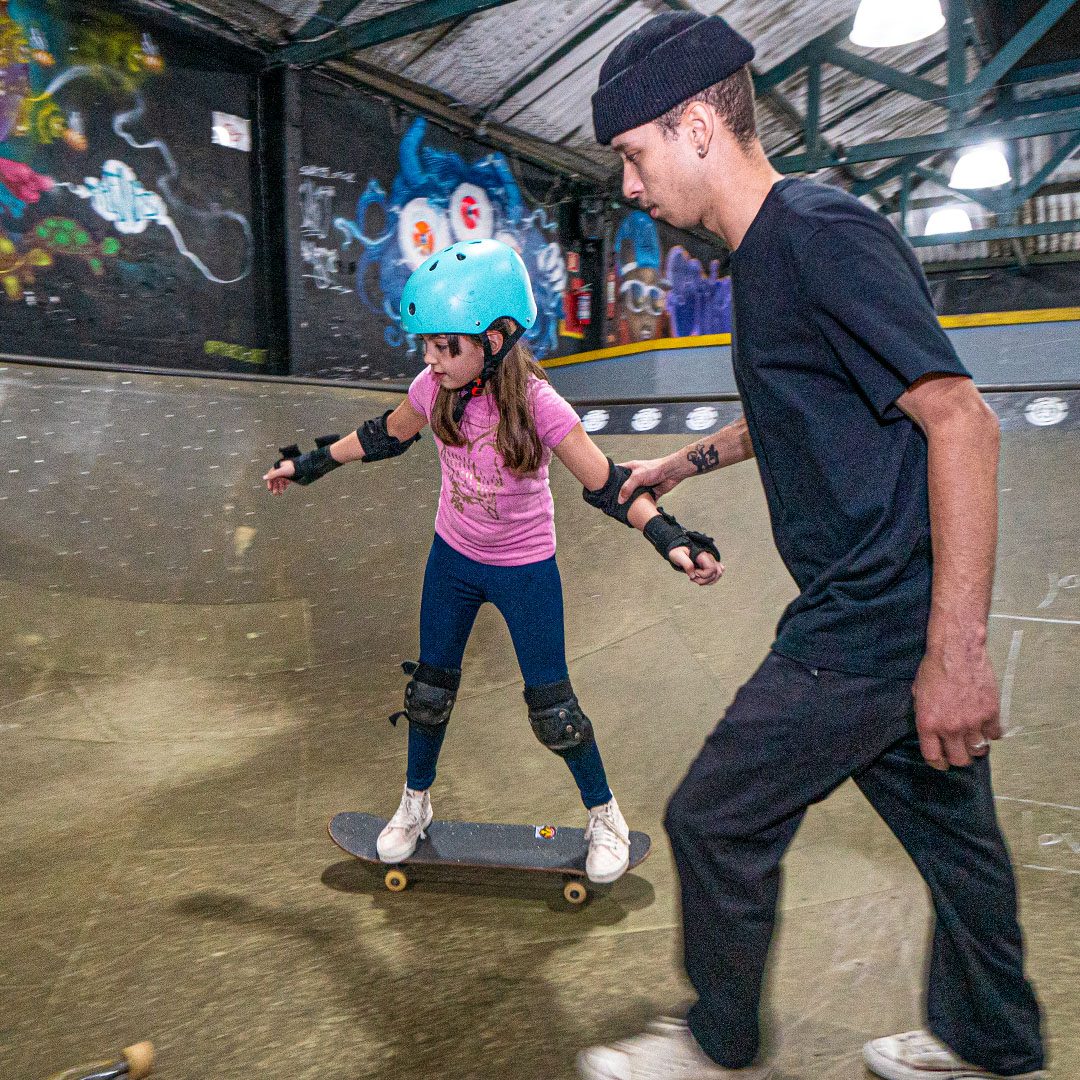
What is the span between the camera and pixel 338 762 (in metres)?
3.20

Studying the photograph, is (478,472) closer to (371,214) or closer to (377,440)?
(377,440)

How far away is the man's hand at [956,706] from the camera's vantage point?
1.15 m

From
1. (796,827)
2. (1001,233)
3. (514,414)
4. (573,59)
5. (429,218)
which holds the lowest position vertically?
(796,827)

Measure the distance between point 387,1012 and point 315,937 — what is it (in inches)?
15.1

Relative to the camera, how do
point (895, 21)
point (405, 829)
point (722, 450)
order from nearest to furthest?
point (722, 450) < point (405, 829) < point (895, 21)

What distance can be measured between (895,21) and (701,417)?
2302 mm

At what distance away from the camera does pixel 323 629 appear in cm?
425

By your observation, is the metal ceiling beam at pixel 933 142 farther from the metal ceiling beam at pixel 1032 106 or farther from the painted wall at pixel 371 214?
the painted wall at pixel 371 214

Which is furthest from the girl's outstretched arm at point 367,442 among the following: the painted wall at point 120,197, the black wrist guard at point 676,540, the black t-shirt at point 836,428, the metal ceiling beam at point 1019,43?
the metal ceiling beam at point 1019,43

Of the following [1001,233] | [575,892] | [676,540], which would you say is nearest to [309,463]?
[676,540]

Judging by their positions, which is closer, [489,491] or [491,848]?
[489,491]

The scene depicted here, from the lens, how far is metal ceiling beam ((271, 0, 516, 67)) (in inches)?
244

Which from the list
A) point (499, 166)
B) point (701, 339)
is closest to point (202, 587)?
point (701, 339)

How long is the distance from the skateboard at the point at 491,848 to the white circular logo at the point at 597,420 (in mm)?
3222
